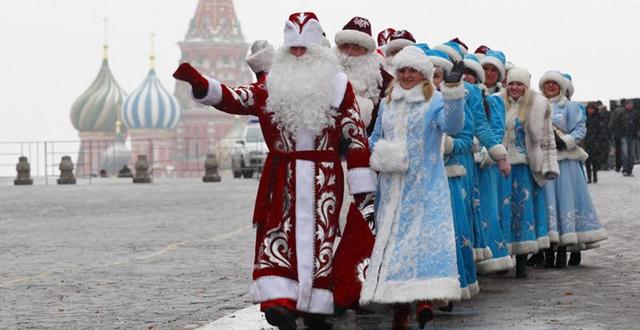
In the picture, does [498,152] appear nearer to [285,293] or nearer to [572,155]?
[285,293]

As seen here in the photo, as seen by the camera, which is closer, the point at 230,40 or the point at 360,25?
the point at 360,25

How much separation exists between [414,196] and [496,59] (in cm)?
367

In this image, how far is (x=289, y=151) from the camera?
8.85 metres

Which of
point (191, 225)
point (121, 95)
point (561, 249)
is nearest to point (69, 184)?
point (191, 225)

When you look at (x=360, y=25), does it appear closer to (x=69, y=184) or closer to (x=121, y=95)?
(x=69, y=184)

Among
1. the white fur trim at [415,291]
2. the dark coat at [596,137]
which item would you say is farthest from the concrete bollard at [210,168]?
the white fur trim at [415,291]

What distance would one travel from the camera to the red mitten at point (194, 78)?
28.1ft

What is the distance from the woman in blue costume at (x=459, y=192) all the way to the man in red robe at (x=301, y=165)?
112 centimetres

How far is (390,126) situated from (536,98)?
395 centimetres

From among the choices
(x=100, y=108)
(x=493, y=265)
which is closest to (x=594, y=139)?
(x=493, y=265)

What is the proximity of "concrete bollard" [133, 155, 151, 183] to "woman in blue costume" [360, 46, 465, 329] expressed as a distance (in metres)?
40.3

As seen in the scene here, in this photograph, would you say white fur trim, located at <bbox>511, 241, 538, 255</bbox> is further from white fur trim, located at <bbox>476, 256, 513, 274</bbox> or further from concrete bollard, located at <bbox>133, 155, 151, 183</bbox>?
concrete bollard, located at <bbox>133, 155, 151, 183</bbox>

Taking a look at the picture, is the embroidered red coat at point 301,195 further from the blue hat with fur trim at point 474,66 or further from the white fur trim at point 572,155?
the white fur trim at point 572,155

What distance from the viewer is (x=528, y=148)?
12.7 m
